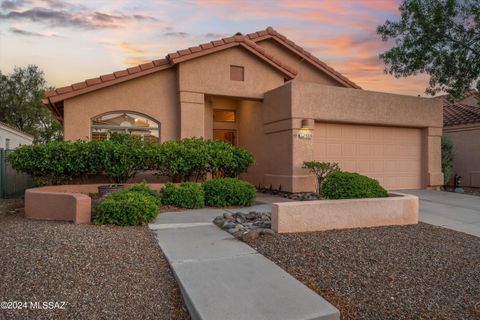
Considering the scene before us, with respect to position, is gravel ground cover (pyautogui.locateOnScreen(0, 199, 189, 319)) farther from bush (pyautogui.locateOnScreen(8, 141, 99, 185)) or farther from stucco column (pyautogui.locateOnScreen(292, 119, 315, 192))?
stucco column (pyautogui.locateOnScreen(292, 119, 315, 192))

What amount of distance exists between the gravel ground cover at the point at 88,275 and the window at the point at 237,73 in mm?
8079

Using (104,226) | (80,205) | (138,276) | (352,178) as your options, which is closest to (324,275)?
(138,276)

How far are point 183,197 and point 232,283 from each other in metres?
4.78

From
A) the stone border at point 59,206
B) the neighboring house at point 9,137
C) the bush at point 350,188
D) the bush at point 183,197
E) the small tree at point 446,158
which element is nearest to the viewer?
the stone border at point 59,206

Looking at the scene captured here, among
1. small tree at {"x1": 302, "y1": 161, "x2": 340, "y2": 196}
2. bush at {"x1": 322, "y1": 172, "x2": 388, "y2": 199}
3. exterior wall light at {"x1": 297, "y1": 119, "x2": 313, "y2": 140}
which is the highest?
exterior wall light at {"x1": 297, "y1": 119, "x2": 313, "y2": 140}

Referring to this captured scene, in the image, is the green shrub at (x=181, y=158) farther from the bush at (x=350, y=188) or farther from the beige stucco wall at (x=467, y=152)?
the beige stucco wall at (x=467, y=152)

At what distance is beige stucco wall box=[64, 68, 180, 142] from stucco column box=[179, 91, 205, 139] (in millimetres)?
409

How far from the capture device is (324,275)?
4.02 meters

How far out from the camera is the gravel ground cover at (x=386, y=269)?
3.44 metres

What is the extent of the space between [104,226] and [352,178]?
199 inches

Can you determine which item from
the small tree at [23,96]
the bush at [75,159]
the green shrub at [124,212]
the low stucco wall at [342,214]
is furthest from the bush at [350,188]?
the small tree at [23,96]

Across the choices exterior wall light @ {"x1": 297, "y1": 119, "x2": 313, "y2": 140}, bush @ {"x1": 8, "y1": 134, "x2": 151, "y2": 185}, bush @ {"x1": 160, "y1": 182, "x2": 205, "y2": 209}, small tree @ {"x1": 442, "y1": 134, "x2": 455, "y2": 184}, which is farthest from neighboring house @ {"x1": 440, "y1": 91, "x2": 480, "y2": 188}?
bush @ {"x1": 8, "y1": 134, "x2": 151, "y2": 185}

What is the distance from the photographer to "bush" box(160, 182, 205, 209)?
825 centimetres

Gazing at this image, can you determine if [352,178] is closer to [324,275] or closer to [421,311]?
[324,275]
